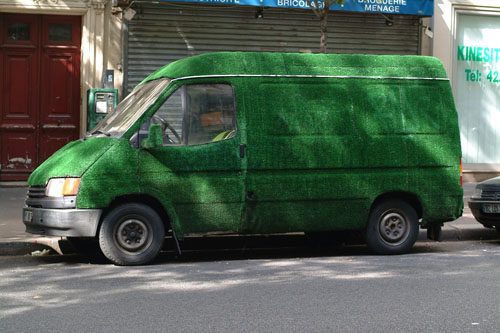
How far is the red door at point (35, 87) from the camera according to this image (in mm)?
14812

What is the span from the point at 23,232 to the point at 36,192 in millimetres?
1809

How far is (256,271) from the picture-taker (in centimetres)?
787

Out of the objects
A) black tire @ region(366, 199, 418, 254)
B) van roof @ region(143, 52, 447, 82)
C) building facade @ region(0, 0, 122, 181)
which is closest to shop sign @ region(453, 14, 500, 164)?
building facade @ region(0, 0, 122, 181)

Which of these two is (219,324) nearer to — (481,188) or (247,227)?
(247,227)

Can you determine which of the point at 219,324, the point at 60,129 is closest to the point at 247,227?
the point at 219,324

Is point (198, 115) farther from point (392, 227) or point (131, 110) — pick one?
point (392, 227)

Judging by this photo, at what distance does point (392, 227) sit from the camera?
917cm

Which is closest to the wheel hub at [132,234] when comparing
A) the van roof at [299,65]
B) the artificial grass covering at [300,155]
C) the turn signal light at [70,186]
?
the artificial grass covering at [300,155]

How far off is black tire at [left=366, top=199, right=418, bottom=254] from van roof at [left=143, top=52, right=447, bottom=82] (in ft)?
4.96

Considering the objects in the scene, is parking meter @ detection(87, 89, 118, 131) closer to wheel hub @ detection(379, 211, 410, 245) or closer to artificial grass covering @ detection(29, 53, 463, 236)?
artificial grass covering @ detection(29, 53, 463, 236)

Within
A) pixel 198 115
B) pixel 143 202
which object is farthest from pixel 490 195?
pixel 143 202

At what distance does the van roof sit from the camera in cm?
852

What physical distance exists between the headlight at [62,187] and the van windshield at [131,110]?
671 mm

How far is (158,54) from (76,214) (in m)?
7.93
